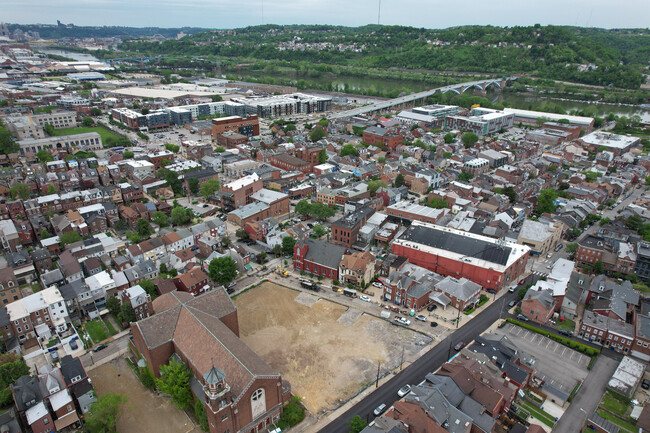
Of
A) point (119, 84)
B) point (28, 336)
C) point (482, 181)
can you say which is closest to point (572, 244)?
point (482, 181)

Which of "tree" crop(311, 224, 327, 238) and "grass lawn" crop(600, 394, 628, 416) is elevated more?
"tree" crop(311, 224, 327, 238)

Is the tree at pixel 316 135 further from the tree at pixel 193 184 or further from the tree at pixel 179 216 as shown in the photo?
the tree at pixel 179 216

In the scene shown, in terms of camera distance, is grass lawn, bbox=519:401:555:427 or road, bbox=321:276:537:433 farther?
road, bbox=321:276:537:433

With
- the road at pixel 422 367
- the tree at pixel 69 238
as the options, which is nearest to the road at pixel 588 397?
the road at pixel 422 367

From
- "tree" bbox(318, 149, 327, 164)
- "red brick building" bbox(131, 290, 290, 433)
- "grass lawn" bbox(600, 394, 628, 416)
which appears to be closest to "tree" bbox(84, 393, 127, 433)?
"red brick building" bbox(131, 290, 290, 433)

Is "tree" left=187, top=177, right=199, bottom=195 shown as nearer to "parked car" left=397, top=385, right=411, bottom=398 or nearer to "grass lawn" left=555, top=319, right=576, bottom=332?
"parked car" left=397, top=385, right=411, bottom=398

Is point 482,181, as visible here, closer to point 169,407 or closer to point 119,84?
point 169,407
